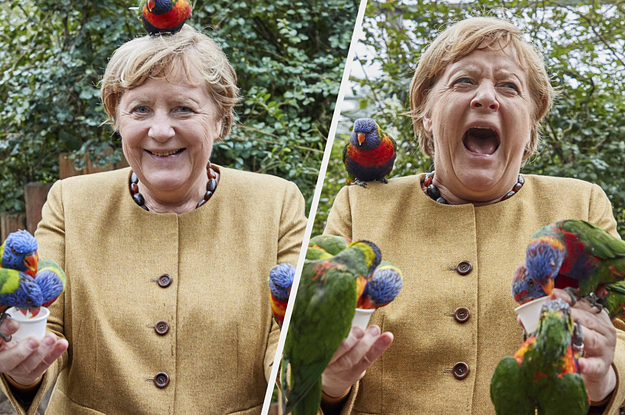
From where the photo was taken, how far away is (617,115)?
62 cm

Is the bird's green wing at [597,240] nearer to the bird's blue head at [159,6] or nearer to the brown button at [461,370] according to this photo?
the brown button at [461,370]

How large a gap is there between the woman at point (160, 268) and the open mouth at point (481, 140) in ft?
1.11

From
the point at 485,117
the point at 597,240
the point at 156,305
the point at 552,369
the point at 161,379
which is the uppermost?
the point at 485,117

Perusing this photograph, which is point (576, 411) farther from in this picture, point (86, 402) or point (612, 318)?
point (86, 402)

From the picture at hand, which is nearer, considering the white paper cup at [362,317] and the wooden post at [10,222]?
the white paper cup at [362,317]

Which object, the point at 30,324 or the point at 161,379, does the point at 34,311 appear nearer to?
the point at 30,324

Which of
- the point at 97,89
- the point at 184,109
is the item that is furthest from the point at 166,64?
the point at 97,89

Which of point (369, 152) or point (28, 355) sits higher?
point (369, 152)

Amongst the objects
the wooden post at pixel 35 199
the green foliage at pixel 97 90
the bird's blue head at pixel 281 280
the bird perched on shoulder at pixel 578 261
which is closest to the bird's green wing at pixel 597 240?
the bird perched on shoulder at pixel 578 261

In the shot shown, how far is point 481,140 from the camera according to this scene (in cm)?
62

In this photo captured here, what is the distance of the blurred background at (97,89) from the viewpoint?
975 millimetres

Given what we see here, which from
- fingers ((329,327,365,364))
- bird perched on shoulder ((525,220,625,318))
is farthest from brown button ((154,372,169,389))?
bird perched on shoulder ((525,220,625,318))

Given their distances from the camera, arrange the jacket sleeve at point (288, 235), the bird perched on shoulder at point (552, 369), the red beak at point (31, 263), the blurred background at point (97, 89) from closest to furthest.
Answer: the bird perched on shoulder at point (552, 369), the red beak at point (31, 263), the jacket sleeve at point (288, 235), the blurred background at point (97, 89)

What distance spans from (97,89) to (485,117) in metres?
0.73
